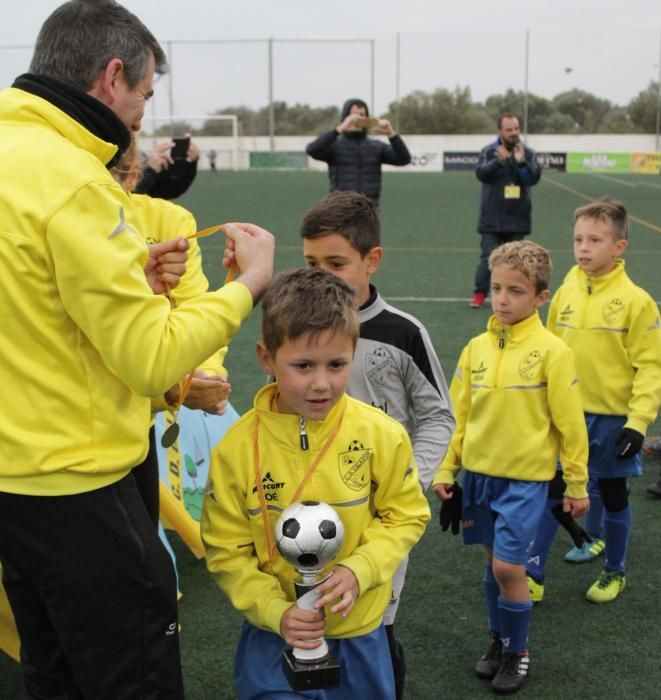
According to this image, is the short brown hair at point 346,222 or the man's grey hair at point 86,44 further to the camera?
the short brown hair at point 346,222

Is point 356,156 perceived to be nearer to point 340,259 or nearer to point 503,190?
point 503,190

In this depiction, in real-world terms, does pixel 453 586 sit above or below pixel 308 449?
below

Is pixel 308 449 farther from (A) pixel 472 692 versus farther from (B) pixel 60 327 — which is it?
(A) pixel 472 692

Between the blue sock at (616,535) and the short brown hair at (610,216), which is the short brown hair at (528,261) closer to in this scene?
the short brown hair at (610,216)

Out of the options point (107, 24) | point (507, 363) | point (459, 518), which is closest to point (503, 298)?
point (507, 363)

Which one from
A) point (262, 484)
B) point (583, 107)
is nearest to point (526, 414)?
point (262, 484)

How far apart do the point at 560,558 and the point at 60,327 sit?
3.21 m

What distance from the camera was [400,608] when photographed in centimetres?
399

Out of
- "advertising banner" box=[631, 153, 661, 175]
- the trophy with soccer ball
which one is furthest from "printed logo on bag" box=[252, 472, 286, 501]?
"advertising banner" box=[631, 153, 661, 175]

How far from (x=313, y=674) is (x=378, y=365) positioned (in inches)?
43.4

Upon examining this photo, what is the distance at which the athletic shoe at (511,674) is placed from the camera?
335 centimetres

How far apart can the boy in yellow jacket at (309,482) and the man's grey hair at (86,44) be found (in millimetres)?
644

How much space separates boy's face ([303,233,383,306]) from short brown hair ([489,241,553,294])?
31.5 inches

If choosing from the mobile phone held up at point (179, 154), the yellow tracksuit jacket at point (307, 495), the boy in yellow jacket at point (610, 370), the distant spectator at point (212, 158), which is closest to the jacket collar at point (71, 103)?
the yellow tracksuit jacket at point (307, 495)
